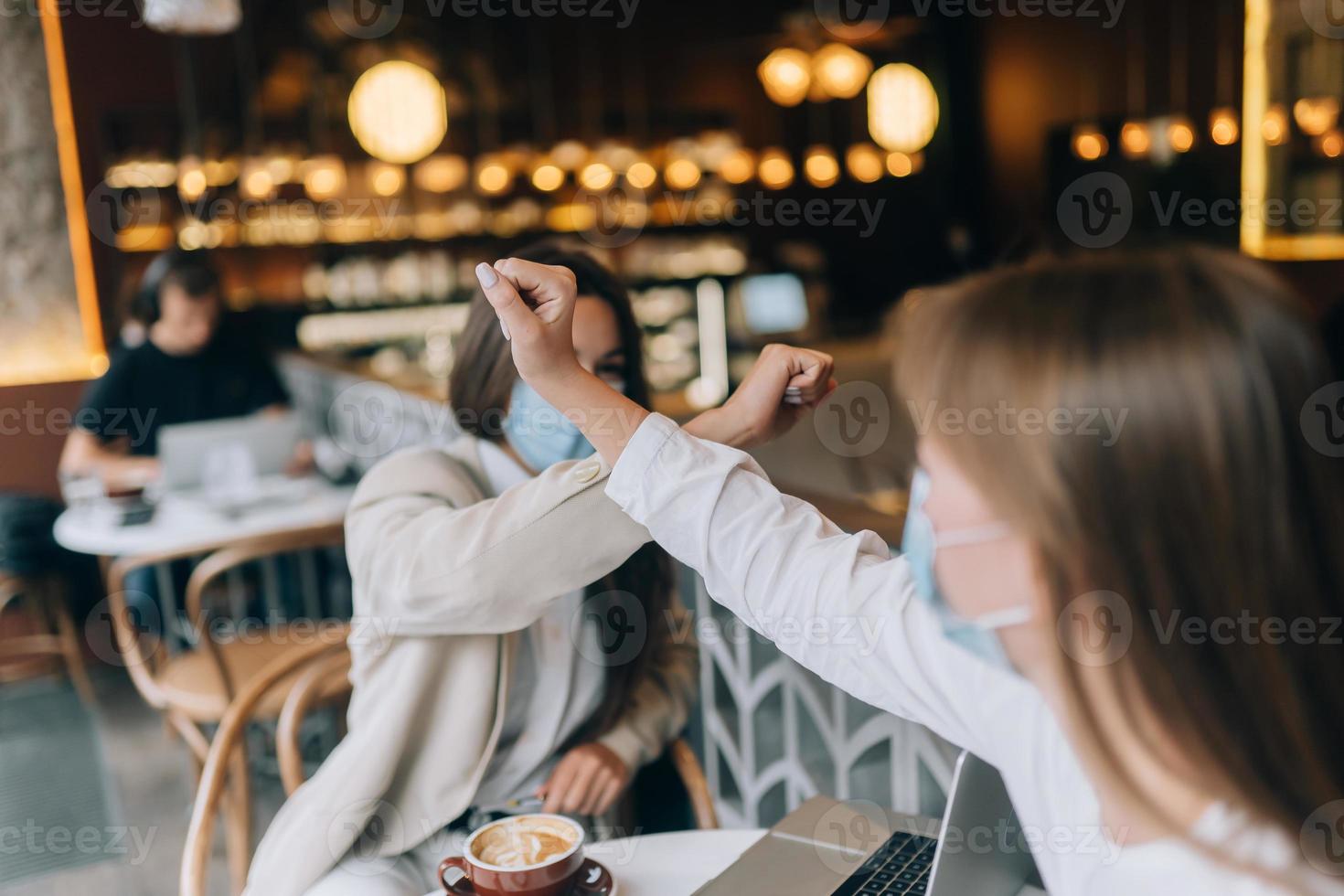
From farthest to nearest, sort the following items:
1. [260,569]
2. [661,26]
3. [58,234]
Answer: [661,26] → [58,234] → [260,569]

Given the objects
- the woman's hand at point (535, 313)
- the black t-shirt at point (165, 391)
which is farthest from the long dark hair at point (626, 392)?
the black t-shirt at point (165, 391)

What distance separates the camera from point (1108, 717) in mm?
644

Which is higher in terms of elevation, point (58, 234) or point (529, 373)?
point (58, 234)

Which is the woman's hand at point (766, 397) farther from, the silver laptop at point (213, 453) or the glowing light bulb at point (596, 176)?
the glowing light bulb at point (596, 176)

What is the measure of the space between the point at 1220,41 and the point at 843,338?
3.11m

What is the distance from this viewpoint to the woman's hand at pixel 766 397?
112 cm

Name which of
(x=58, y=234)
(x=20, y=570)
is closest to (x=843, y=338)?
(x=58, y=234)

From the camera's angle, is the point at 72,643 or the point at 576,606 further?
the point at 72,643

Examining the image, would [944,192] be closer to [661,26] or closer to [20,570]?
[661,26]

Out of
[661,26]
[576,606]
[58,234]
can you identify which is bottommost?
[576,606]

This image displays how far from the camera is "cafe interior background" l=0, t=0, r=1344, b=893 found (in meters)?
2.98

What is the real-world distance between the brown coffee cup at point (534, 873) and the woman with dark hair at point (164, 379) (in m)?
2.87

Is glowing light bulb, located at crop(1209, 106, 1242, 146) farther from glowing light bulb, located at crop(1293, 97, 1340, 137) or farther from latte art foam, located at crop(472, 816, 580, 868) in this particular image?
latte art foam, located at crop(472, 816, 580, 868)

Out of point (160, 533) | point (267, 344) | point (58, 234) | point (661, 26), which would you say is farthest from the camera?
point (661, 26)
